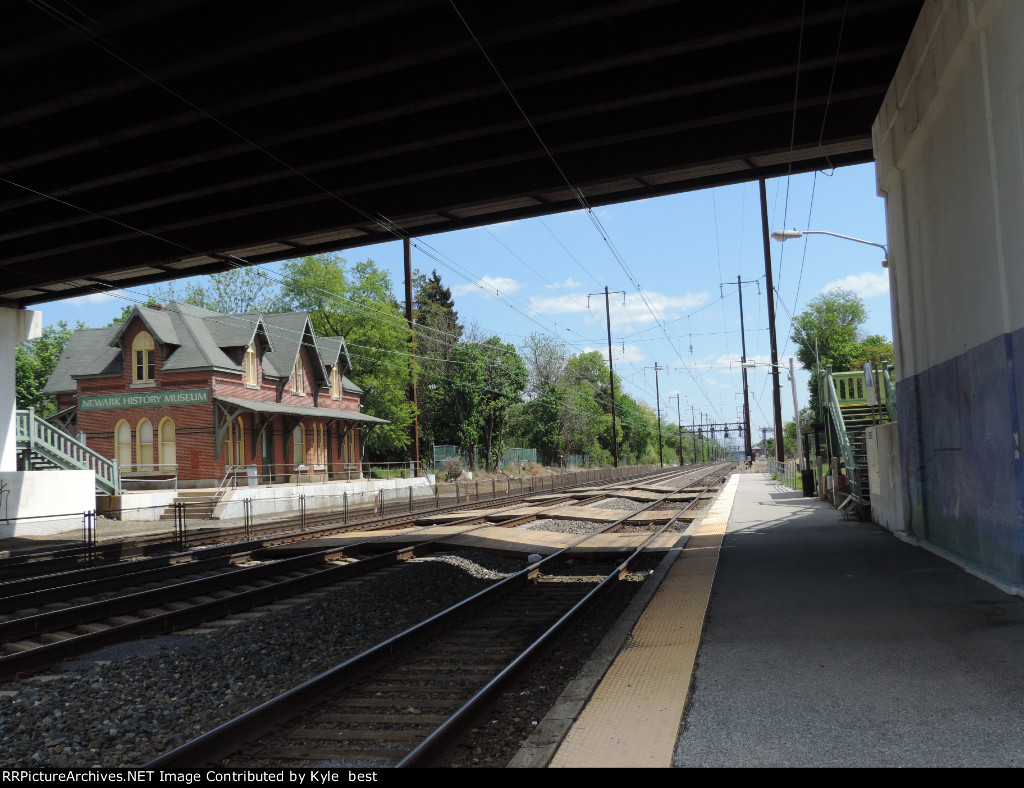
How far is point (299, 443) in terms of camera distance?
140 feet

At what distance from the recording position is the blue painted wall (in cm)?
843

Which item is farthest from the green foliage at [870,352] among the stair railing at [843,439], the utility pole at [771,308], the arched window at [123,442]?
the arched window at [123,442]

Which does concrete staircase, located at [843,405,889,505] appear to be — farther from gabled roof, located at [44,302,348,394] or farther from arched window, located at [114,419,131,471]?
arched window, located at [114,419,131,471]

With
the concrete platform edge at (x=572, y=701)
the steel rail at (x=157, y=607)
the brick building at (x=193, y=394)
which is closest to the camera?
the concrete platform edge at (x=572, y=701)

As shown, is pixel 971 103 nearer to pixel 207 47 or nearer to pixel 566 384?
pixel 207 47

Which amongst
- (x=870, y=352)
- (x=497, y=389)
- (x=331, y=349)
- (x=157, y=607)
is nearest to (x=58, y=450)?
(x=157, y=607)

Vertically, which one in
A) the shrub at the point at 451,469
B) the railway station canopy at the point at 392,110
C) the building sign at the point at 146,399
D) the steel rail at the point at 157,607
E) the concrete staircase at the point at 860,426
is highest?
the railway station canopy at the point at 392,110

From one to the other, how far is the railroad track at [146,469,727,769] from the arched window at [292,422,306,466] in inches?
1330

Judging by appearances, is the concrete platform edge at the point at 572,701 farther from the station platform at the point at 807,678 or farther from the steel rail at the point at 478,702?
the steel rail at the point at 478,702

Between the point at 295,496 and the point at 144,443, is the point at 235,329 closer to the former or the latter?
the point at 144,443

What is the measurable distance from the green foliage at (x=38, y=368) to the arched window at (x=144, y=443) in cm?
3319

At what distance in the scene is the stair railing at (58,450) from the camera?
27.1 m
